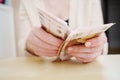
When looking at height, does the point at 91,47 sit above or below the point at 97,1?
below

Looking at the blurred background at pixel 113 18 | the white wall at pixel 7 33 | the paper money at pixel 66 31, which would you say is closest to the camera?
the paper money at pixel 66 31

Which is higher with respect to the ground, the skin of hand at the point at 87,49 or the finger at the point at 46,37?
the finger at the point at 46,37

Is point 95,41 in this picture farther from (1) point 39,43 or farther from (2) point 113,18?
(2) point 113,18

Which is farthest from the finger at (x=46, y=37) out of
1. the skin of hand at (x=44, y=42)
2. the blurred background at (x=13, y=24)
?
the blurred background at (x=13, y=24)

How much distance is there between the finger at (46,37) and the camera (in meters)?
0.54

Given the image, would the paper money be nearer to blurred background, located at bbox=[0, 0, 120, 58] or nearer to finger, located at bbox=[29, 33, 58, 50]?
finger, located at bbox=[29, 33, 58, 50]

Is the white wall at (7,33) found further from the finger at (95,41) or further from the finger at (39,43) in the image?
the finger at (95,41)

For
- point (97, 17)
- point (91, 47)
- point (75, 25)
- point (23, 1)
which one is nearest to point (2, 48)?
point (23, 1)

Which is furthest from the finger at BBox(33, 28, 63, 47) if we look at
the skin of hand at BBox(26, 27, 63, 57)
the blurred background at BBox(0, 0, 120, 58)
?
the blurred background at BBox(0, 0, 120, 58)

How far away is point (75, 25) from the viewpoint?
120 centimetres

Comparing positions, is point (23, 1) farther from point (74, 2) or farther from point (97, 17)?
point (97, 17)

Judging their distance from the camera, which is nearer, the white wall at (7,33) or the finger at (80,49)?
the finger at (80,49)

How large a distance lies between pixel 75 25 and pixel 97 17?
143mm

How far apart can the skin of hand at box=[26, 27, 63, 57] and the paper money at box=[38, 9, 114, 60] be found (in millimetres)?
14
